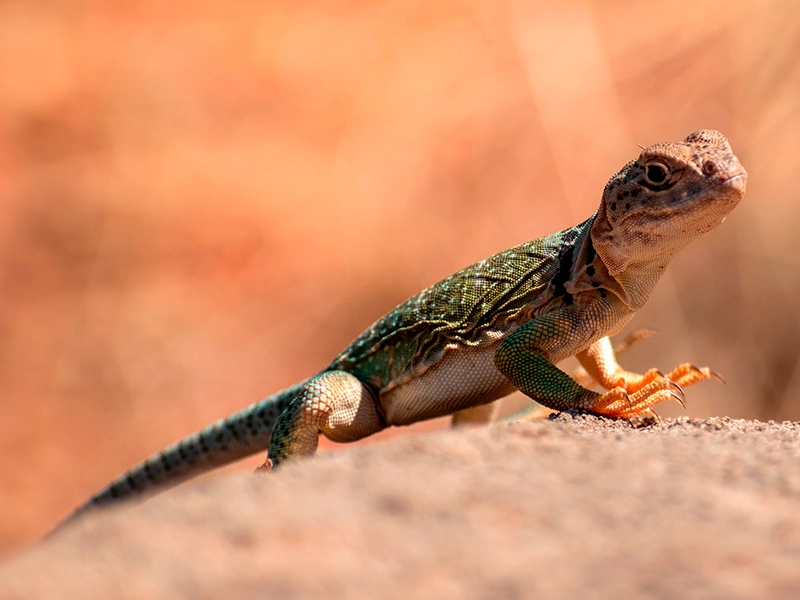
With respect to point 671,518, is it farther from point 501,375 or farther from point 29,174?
point 29,174

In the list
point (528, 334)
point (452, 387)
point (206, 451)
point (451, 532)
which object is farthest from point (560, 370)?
point (206, 451)

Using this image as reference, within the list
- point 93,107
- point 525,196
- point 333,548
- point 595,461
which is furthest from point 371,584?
point 93,107

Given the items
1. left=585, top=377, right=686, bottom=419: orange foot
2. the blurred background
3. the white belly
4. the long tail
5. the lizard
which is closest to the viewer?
left=585, top=377, right=686, bottom=419: orange foot

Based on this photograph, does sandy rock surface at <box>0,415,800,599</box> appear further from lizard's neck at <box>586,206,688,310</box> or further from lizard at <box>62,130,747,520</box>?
lizard's neck at <box>586,206,688,310</box>

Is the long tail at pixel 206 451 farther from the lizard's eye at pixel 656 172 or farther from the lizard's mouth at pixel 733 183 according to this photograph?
the lizard's mouth at pixel 733 183

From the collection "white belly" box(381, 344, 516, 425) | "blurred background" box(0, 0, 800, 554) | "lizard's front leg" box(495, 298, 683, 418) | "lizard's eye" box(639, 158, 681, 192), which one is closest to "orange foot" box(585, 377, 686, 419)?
"lizard's front leg" box(495, 298, 683, 418)

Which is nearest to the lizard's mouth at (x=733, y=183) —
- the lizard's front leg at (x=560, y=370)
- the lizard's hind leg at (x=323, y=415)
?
the lizard's front leg at (x=560, y=370)

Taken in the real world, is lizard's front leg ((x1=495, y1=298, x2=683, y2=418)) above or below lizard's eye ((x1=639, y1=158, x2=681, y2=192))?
below

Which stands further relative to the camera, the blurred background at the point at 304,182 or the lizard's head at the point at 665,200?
the blurred background at the point at 304,182

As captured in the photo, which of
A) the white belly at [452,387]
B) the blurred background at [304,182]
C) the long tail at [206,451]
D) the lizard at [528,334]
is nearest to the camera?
the lizard at [528,334]
